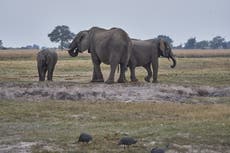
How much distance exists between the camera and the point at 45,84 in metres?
30.2

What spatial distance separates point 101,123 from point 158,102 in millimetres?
6993

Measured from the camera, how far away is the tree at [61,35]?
146500mm

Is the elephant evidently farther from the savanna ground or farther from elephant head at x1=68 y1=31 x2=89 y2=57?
the savanna ground

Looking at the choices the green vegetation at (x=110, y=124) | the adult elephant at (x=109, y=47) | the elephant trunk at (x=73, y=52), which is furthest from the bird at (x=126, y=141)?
the elephant trunk at (x=73, y=52)

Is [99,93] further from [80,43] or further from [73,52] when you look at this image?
[73,52]

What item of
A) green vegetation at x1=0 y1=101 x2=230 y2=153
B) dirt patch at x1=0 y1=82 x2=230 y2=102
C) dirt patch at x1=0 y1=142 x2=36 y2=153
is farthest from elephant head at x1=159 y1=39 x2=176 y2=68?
dirt patch at x1=0 y1=142 x2=36 y2=153

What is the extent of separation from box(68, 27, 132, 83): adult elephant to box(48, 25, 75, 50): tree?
11214cm

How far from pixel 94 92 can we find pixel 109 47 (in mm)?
Result: 4437

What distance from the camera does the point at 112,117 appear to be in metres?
23.0

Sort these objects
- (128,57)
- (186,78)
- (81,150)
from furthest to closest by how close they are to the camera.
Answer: (186,78) → (128,57) → (81,150)

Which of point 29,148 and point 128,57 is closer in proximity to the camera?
point 29,148

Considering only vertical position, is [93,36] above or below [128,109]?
above

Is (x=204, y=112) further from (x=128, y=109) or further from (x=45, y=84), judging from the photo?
(x=45, y=84)

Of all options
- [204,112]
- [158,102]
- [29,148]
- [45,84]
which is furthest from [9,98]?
[29,148]
